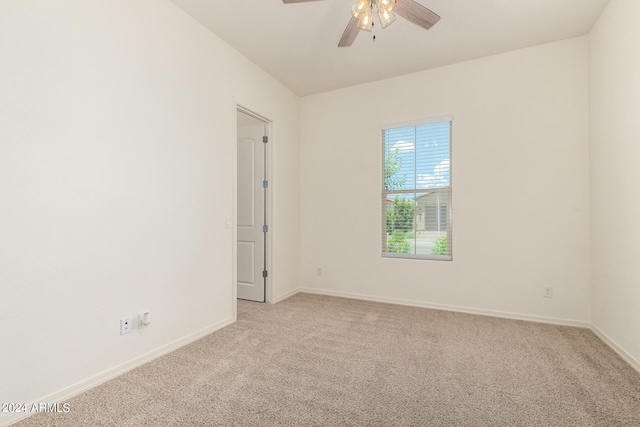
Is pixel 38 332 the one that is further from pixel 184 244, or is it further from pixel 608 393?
pixel 608 393

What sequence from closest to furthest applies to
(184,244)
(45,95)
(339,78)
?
(45,95)
(184,244)
(339,78)

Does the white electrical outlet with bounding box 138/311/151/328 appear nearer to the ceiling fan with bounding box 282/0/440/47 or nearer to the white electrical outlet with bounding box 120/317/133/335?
the white electrical outlet with bounding box 120/317/133/335

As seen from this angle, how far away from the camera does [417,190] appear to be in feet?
12.5

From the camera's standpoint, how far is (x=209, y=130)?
2.93 m

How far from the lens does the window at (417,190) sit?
3.66 m

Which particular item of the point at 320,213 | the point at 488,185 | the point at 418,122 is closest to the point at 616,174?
the point at 488,185

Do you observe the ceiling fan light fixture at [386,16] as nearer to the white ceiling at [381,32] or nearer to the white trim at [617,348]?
the white ceiling at [381,32]

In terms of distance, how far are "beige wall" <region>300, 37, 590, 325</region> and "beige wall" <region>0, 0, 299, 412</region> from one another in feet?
5.64

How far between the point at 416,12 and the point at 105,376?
135 inches

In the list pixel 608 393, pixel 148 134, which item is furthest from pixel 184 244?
pixel 608 393

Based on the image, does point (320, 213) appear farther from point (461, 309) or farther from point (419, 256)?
point (461, 309)

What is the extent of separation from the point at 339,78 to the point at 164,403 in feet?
12.6

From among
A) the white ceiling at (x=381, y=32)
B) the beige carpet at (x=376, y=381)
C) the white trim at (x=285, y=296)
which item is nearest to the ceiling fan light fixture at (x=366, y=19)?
the white ceiling at (x=381, y=32)

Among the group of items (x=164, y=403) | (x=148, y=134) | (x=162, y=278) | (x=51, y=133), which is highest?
(x=148, y=134)
